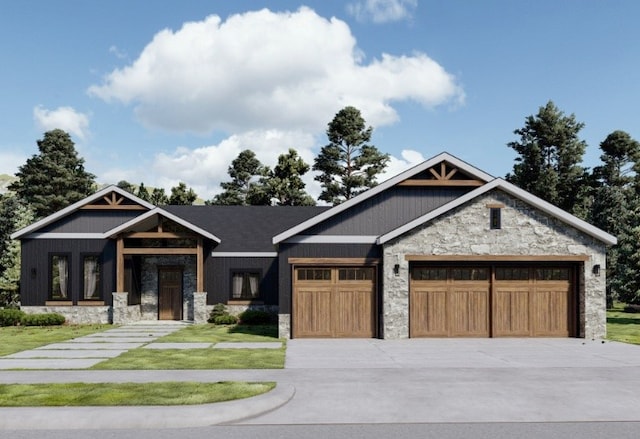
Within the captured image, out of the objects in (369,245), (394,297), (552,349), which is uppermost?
(369,245)

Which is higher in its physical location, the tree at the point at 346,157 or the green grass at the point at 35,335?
the tree at the point at 346,157

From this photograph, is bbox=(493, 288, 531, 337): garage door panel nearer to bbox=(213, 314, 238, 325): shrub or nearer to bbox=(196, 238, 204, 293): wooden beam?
bbox=(213, 314, 238, 325): shrub

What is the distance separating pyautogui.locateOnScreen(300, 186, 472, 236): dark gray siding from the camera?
2200cm

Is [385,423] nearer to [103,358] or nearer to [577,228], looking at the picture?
[103,358]

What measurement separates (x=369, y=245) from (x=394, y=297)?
7.06 ft

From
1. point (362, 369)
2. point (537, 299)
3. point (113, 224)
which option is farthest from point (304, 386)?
point (113, 224)

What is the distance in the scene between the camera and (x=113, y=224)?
29.7 metres

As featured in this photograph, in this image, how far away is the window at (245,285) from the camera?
2908 centimetres

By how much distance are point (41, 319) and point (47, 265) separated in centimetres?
304

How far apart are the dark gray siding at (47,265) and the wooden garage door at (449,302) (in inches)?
617

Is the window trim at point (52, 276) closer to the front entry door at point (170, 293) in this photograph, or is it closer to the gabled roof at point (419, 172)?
the front entry door at point (170, 293)

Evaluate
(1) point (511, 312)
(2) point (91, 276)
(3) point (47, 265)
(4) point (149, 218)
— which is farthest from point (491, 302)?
(3) point (47, 265)

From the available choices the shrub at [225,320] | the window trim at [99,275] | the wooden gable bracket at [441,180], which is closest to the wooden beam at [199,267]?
the shrub at [225,320]

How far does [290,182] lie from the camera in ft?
169
